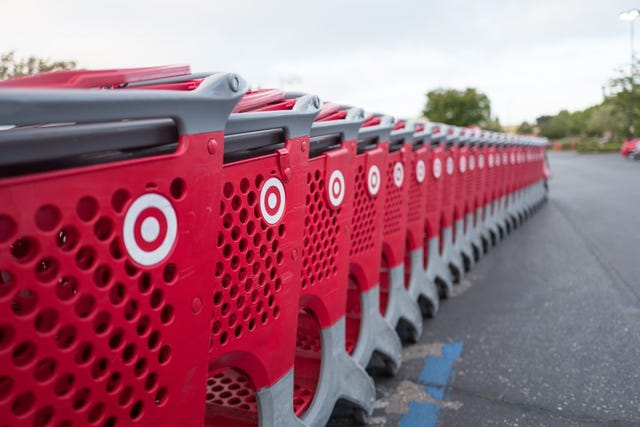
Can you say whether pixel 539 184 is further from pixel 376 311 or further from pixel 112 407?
pixel 112 407

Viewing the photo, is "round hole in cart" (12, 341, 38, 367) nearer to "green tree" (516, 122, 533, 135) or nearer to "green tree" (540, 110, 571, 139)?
"green tree" (516, 122, 533, 135)

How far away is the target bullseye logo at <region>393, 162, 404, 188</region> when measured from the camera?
3.30 m

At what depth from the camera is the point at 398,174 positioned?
3.34 metres

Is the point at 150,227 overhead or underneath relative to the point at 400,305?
overhead

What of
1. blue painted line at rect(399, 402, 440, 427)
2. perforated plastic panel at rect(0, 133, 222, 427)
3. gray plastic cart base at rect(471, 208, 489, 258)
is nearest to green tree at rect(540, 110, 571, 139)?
gray plastic cart base at rect(471, 208, 489, 258)

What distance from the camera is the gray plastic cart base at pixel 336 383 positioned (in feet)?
8.04

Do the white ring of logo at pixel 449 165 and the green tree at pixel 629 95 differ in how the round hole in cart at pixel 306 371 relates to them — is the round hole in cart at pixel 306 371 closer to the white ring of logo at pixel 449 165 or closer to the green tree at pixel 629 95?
the white ring of logo at pixel 449 165

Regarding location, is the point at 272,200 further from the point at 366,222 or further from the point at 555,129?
the point at 555,129

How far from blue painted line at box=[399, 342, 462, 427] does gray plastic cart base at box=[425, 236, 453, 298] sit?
0.74 m

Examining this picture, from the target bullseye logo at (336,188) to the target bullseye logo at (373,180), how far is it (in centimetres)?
40

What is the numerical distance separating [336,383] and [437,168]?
6.90ft

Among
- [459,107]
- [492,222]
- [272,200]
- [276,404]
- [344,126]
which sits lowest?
[492,222]

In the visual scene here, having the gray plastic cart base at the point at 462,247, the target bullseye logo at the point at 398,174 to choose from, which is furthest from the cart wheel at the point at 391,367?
the gray plastic cart base at the point at 462,247

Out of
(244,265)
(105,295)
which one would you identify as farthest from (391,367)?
(105,295)
